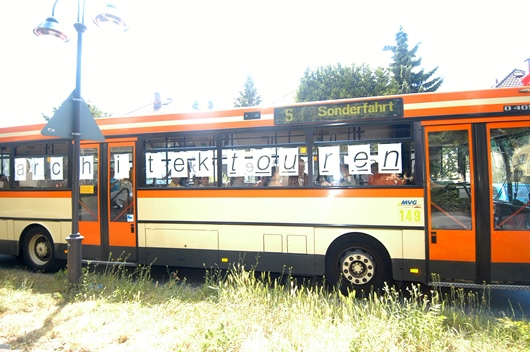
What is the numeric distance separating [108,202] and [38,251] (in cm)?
224

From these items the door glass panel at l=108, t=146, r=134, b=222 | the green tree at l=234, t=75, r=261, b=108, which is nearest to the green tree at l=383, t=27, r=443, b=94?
the green tree at l=234, t=75, r=261, b=108

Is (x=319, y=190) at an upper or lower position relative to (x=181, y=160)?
lower

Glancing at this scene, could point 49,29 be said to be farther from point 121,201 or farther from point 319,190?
point 319,190

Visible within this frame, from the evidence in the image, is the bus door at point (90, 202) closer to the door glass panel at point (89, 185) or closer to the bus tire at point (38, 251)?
the door glass panel at point (89, 185)

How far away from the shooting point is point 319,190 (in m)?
5.69

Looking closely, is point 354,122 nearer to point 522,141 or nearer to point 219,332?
point 522,141

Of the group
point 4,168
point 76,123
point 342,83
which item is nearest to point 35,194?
point 4,168

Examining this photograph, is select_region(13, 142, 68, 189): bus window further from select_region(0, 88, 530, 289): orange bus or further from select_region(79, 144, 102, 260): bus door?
select_region(79, 144, 102, 260): bus door

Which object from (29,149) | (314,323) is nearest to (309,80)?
(29,149)

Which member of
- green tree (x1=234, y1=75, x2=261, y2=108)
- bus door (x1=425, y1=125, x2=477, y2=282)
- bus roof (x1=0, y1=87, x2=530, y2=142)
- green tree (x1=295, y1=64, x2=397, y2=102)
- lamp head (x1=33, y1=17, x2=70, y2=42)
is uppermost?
green tree (x1=234, y1=75, x2=261, y2=108)

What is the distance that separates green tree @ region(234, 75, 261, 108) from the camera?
53.5m

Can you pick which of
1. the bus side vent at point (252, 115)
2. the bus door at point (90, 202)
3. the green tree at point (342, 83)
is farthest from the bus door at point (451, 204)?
the green tree at point (342, 83)

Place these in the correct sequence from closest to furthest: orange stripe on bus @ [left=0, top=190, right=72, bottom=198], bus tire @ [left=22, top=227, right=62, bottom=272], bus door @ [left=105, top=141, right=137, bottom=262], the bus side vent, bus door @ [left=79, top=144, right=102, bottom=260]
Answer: the bus side vent, bus door @ [left=105, top=141, right=137, bottom=262], bus door @ [left=79, top=144, right=102, bottom=260], orange stripe on bus @ [left=0, top=190, right=72, bottom=198], bus tire @ [left=22, top=227, right=62, bottom=272]

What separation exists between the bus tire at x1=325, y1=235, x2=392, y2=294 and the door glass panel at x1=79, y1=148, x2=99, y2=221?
4.87m
